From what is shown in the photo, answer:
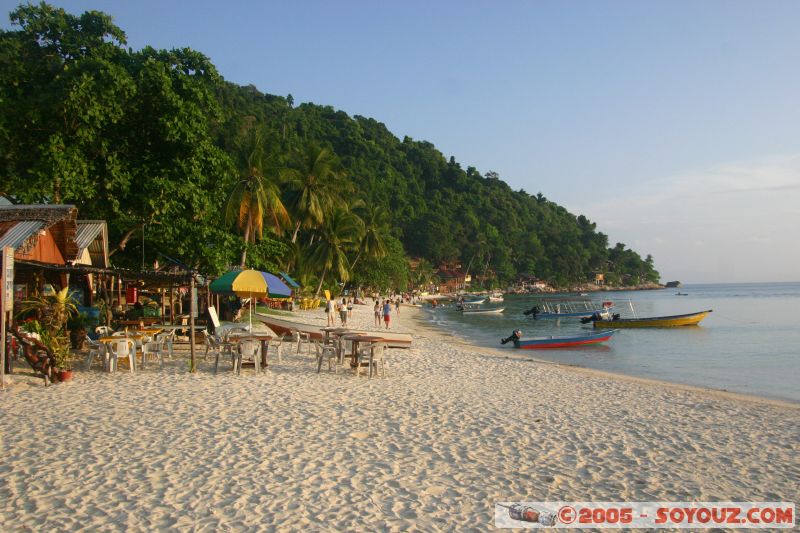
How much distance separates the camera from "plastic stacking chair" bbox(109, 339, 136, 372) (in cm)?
1034

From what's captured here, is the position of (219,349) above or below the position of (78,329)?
below

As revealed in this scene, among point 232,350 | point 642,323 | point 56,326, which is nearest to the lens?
point 56,326

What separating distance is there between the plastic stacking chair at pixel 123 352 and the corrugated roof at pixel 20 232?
2.38 m

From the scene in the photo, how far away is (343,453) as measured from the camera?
6066 millimetres

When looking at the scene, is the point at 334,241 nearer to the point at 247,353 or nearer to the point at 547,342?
the point at 547,342

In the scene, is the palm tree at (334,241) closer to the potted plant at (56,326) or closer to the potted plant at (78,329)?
the potted plant at (78,329)

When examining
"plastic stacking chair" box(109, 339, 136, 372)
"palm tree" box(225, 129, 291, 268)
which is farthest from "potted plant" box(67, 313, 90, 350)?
"palm tree" box(225, 129, 291, 268)

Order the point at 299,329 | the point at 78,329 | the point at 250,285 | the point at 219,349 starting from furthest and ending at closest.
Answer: the point at 299,329 < the point at 78,329 < the point at 250,285 < the point at 219,349

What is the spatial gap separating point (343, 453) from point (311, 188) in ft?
108

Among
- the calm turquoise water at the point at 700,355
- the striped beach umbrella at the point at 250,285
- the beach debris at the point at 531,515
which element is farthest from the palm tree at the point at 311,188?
the beach debris at the point at 531,515

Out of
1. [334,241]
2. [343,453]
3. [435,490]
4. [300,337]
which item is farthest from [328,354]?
[334,241]

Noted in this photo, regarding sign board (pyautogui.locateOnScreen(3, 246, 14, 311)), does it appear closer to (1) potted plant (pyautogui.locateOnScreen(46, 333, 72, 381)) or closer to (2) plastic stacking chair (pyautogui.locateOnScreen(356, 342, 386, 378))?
(1) potted plant (pyautogui.locateOnScreen(46, 333, 72, 381))

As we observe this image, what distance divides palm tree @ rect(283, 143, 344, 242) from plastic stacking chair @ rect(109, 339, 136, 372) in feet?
86.0

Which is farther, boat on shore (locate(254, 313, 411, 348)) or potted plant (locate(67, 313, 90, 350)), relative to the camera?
boat on shore (locate(254, 313, 411, 348))
